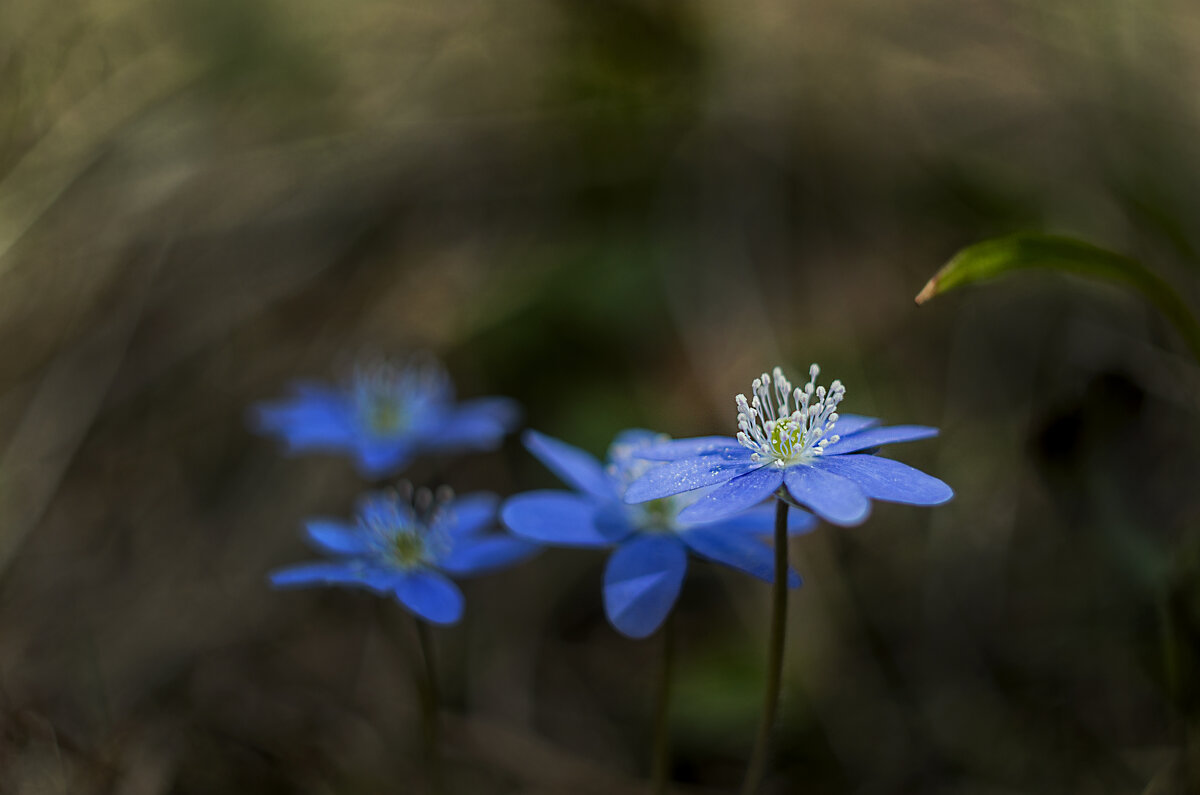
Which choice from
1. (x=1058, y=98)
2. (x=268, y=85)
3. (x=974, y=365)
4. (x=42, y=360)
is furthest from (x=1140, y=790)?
(x=268, y=85)

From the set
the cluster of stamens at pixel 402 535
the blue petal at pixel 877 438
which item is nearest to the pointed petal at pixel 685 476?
the blue petal at pixel 877 438

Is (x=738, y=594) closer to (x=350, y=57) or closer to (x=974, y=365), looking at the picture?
(x=974, y=365)

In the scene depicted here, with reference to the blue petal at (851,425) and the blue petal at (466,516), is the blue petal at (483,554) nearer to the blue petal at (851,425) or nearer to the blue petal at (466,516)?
the blue petal at (466,516)

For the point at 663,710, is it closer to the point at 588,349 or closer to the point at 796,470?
the point at 796,470

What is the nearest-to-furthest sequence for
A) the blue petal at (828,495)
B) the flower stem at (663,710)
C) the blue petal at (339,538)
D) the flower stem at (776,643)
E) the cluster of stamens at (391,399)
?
1. the blue petal at (828,495)
2. the flower stem at (776,643)
3. the flower stem at (663,710)
4. the blue petal at (339,538)
5. the cluster of stamens at (391,399)

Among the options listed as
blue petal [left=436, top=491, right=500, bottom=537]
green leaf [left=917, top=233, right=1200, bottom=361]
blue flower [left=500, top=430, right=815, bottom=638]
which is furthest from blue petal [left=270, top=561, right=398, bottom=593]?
green leaf [left=917, top=233, right=1200, bottom=361]

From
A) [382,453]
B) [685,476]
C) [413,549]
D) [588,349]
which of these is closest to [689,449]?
[685,476]
